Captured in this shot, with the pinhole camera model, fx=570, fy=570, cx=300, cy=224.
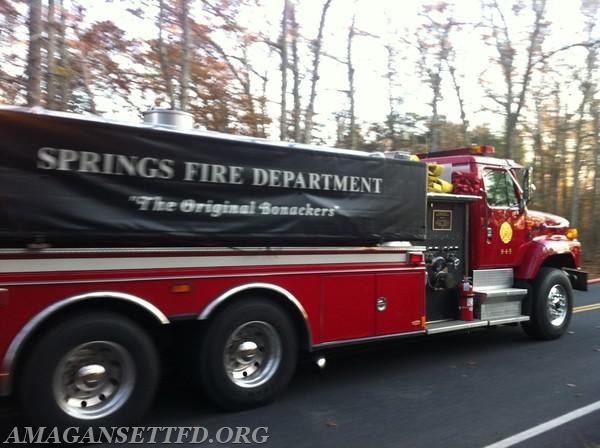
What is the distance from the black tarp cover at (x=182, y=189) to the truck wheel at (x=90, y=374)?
650 mm

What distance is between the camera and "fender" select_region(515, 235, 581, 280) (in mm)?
7801

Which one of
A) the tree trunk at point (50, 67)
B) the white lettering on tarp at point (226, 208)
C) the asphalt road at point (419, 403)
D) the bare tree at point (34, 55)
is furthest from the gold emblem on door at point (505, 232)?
the tree trunk at point (50, 67)

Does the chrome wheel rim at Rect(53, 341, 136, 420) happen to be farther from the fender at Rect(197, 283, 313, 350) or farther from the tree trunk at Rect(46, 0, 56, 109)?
the tree trunk at Rect(46, 0, 56, 109)

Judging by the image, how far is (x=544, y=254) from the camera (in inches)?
310

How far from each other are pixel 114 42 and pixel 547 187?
18616 millimetres

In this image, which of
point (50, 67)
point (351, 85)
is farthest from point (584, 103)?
point (50, 67)

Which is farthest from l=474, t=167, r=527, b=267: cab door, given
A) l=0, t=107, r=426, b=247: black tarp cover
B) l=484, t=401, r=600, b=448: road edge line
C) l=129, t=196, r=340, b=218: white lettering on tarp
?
l=129, t=196, r=340, b=218: white lettering on tarp

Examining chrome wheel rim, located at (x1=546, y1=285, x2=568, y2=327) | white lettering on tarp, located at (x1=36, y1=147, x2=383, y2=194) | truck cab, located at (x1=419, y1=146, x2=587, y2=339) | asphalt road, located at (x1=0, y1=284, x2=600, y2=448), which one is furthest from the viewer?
chrome wheel rim, located at (x1=546, y1=285, x2=568, y2=327)

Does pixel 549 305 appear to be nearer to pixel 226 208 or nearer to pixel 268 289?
pixel 268 289

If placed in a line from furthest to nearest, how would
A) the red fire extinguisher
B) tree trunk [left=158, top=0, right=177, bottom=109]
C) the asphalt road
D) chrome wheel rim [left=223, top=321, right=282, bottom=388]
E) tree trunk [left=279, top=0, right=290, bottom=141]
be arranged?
tree trunk [left=279, top=0, right=290, bottom=141], tree trunk [left=158, top=0, right=177, bottom=109], the red fire extinguisher, chrome wheel rim [left=223, top=321, right=282, bottom=388], the asphalt road

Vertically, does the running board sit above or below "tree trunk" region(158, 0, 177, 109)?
below

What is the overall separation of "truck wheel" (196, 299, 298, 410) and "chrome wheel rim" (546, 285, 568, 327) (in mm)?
4370

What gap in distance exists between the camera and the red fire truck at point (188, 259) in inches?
156

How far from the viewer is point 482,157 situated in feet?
25.2
